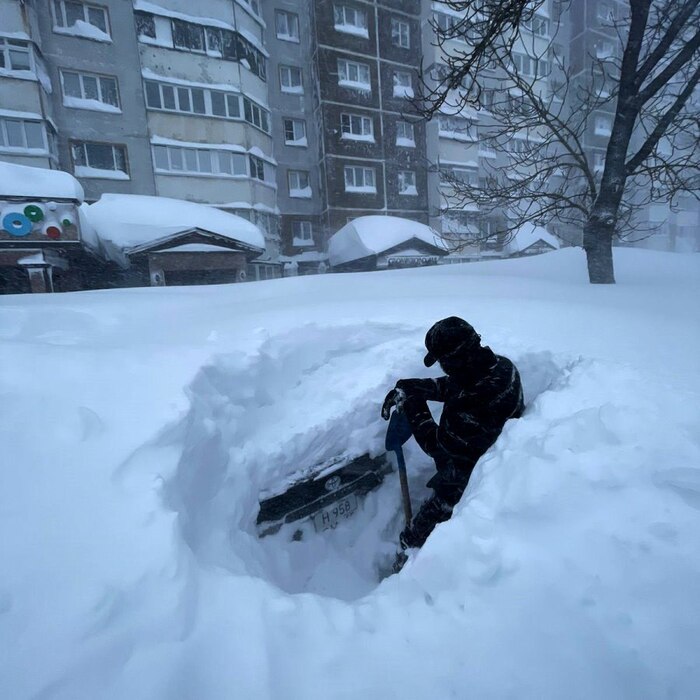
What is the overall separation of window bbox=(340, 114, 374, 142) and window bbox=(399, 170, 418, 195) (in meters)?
2.53

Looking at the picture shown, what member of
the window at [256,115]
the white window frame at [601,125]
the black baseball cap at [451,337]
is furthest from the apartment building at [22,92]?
the white window frame at [601,125]

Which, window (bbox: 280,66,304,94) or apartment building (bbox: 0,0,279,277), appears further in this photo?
window (bbox: 280,66,304,94)

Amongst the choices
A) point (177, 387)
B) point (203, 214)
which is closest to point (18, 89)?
point (203, 214)

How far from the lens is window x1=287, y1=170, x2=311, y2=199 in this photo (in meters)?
20.4

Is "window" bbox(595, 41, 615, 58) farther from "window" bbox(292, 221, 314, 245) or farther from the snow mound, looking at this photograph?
the snow mound

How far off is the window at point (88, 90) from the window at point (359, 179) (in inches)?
404

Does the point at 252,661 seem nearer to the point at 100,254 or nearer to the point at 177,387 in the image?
the point at 177,387

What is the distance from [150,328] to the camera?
362cm

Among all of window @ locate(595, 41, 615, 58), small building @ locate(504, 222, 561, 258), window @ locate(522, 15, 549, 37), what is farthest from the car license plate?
window @ locate(595, 41, 615, 58)

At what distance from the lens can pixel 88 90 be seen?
48.6 feet

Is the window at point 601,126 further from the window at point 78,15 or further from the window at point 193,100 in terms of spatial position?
the window at point 78,15

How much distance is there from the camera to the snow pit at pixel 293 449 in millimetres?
2215

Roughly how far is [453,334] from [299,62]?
2277 cm

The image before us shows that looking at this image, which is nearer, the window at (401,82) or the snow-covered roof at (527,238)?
the window at (401,82)
